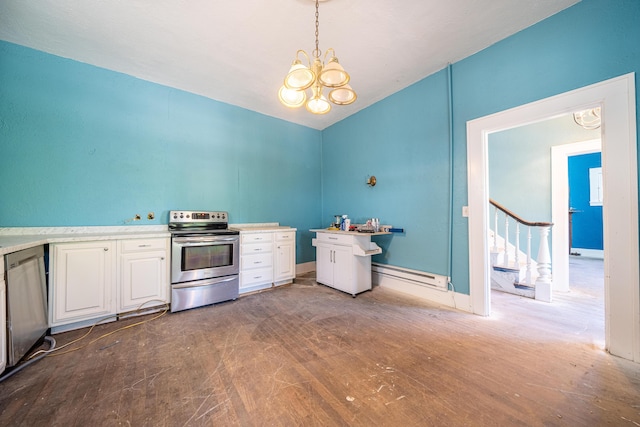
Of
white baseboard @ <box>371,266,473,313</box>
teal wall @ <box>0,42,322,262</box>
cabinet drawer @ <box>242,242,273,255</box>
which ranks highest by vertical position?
teal wall @ <box>0,42,322,262</box>

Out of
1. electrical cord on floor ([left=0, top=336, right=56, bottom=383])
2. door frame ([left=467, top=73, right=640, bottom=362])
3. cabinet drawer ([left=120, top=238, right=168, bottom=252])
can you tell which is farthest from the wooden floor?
cabinet drawer ([left=120, top=238, right=168, bottom=252])

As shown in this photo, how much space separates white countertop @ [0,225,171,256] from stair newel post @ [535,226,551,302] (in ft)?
15.2

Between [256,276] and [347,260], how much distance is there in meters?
1.34

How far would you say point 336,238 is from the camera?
3.30 m

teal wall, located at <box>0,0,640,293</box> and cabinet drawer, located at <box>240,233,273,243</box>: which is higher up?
teal wall, located at <box>0,0,640,293</box>

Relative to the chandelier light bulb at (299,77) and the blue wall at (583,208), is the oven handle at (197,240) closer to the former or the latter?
the chandelier light bulb at (299,77)

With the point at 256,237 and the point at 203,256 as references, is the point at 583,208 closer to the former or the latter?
the point at 256,237

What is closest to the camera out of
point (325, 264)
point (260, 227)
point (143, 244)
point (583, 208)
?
point (143, 244)

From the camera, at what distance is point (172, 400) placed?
1.37 metres

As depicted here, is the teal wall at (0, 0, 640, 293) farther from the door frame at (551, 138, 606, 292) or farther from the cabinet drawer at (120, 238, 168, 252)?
the door frame at (551, 138, 606, 292)

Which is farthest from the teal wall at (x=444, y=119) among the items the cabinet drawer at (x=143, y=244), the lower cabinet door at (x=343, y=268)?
the cabinet drawer at (x=143, y=244)

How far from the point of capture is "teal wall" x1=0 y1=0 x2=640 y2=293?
206 centimetres

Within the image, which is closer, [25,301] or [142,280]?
[25,301]

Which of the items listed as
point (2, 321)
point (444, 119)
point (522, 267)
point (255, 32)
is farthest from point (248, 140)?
point (522, 267)
